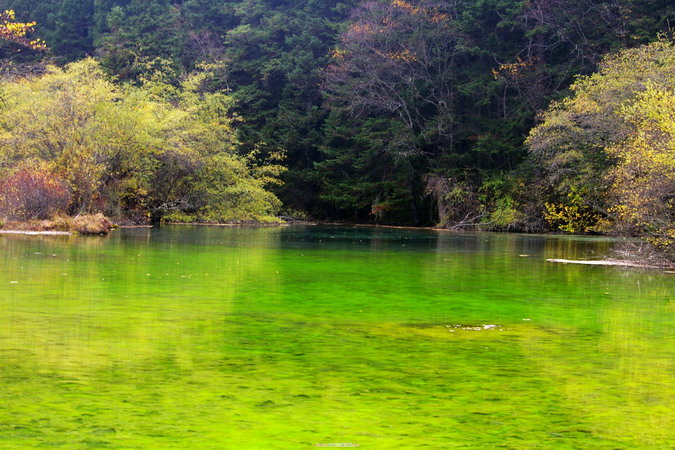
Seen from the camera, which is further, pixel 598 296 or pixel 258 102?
pixel 258 102

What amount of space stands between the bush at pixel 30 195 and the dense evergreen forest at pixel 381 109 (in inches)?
44.2

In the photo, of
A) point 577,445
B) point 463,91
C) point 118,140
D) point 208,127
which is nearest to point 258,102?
point 208,127

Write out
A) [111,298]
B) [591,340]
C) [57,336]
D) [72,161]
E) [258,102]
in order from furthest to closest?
[258,102], [72,161], [111,298], [591,340], [57,336]

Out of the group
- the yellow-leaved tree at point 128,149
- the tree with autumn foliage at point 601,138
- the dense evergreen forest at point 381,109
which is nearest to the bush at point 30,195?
the yellow-leaved tree at point 128,149

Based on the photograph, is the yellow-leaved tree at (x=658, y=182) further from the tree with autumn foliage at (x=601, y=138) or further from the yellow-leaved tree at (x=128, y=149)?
the yellow-leaved tree at (x=128, y=149)

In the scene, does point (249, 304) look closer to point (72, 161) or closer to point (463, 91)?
point (72, 161)

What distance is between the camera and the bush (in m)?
27.6

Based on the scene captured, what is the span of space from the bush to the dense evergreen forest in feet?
3.69

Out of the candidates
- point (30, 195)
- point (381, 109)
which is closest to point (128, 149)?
point (30, 195)

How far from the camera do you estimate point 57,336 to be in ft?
26.9

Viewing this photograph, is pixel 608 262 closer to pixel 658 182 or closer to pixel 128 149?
pixel 658 182

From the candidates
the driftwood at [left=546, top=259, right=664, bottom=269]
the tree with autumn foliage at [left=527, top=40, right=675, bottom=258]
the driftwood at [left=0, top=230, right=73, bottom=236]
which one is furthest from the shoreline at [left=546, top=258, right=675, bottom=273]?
the driftwood at [left=0, top=230, right=73, bottom=236]

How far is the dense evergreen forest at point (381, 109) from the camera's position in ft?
112

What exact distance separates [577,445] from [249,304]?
6631 millimetres
